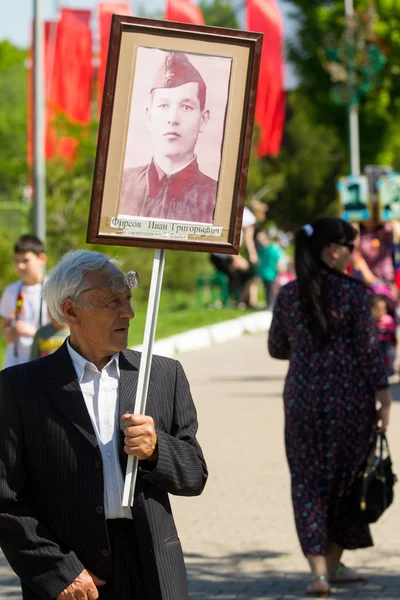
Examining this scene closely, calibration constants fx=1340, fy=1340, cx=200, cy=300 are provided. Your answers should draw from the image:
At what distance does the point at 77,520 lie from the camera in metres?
3.69

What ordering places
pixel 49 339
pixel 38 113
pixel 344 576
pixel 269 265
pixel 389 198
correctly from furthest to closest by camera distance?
pixel 269 265, pixel 38 113, pixel 389 198, pixel 49 339, pixel 344 576

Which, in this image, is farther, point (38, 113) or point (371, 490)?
point (38, 113)

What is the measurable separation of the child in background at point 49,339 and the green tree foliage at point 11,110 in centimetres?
2054

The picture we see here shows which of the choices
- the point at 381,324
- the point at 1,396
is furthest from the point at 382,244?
the point at 1,396

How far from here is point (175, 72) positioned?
151 inches

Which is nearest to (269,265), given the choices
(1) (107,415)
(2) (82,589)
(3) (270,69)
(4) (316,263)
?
(3) (270,69)

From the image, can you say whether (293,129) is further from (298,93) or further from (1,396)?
(1,396)

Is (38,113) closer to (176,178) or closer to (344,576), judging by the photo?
(344,576)

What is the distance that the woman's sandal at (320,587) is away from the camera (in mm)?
6449

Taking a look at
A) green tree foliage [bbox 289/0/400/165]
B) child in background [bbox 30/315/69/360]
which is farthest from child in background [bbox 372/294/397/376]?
green tree foliage [bbox 289/0/400/165]

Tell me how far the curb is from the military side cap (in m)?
12.8

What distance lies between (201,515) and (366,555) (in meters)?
1.45

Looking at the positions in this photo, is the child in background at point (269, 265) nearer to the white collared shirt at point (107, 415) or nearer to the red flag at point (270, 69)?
the red flag at point (270, 69)

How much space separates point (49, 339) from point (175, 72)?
359 cm
